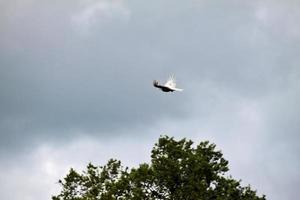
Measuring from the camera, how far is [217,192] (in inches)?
2461

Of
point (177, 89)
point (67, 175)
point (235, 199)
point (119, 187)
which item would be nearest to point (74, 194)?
point (67, 175)

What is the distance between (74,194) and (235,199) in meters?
18.3

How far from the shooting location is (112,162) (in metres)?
70.1

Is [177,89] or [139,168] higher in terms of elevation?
[139,168]

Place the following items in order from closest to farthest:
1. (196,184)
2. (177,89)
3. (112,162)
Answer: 1. (177,89)
2. (196,184)
3. (112,162)

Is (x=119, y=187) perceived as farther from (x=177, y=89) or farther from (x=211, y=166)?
(x=177, y=89)

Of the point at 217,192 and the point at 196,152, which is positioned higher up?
the point at 196,152

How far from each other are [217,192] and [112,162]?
1325 centimetres

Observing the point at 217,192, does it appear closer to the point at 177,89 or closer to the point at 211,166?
the point at 211,166

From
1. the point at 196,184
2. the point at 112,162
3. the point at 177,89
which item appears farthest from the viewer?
the point at 112,162

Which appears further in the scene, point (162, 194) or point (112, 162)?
point (112, 162)

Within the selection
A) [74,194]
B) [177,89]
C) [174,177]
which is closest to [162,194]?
[174,177]

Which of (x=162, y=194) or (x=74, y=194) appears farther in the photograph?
(x=74, y=194)

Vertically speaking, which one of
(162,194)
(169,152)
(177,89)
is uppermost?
(169,152)
